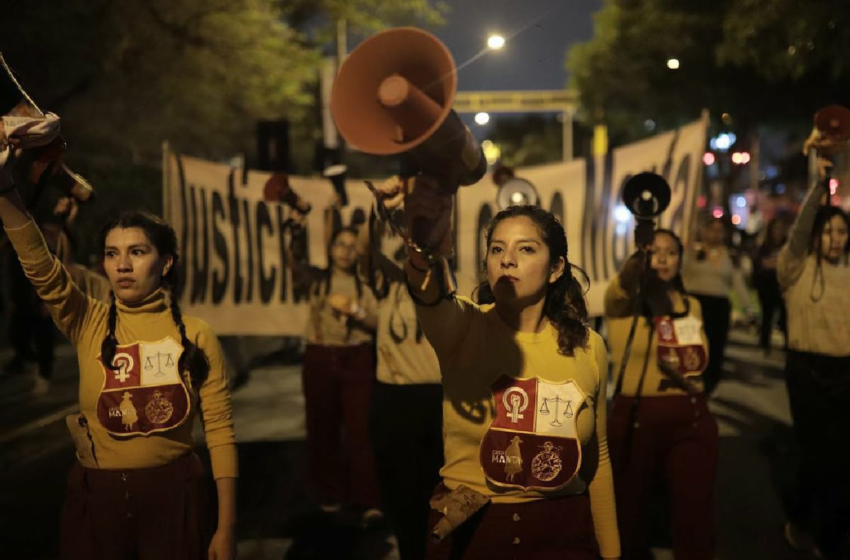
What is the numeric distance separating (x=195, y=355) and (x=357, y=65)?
122cm

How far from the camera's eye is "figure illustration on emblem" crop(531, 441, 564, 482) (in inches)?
91.7

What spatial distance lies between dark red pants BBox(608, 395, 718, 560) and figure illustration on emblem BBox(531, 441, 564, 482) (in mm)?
1561

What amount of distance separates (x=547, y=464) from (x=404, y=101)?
112cm

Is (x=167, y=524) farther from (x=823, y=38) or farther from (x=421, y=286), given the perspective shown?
(x=823, y=38)

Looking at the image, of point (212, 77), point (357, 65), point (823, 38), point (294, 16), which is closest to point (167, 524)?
point (357, 65)

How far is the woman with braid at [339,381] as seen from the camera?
16.6 ft

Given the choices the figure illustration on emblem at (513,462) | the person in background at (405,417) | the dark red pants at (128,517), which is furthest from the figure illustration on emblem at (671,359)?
the dark red pants at (128,517)

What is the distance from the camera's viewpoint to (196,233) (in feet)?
22.3

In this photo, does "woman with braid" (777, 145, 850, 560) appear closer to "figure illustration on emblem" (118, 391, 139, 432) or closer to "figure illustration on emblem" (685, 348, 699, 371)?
"figure illustration on emblem" (685, 348, 699, 371)

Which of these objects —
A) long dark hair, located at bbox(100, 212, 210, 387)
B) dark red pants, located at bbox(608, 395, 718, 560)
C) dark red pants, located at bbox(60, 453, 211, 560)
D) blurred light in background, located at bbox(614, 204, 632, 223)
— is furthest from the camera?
blurred light in background, located at bbox(614, 204, 632, 223)

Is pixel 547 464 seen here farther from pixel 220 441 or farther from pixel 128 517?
pixel 128 517

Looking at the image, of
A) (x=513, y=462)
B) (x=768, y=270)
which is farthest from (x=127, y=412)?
(x=768, y=270)

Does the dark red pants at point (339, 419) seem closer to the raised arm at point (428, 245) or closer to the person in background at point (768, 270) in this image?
the raised arm at point (428, 245)

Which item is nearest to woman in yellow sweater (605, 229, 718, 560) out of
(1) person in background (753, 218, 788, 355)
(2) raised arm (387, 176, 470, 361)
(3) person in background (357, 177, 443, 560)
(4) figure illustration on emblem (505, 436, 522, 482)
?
(3) person in background (357, 177, 443, 560)
